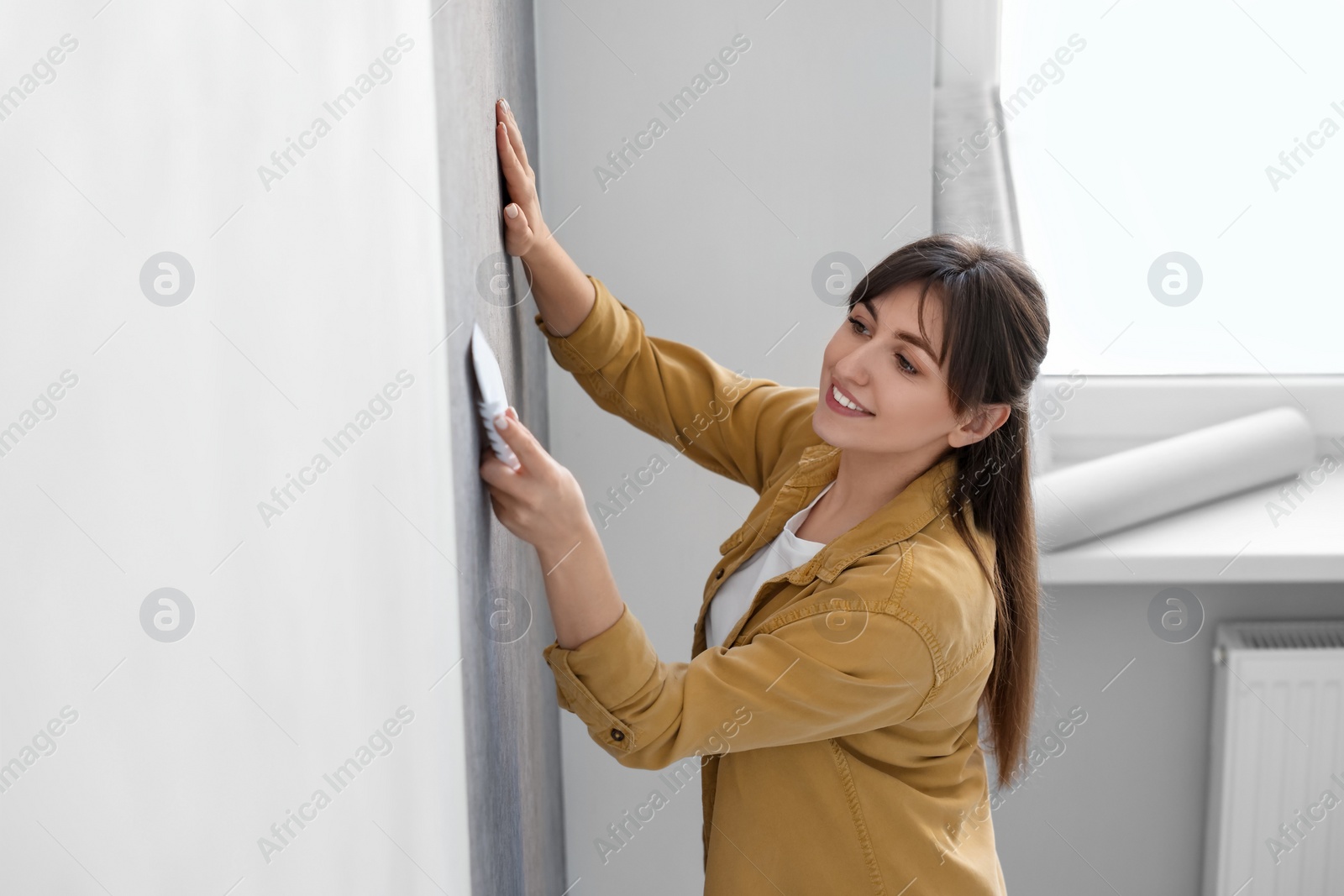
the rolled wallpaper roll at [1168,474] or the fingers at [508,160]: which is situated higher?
the rolled wallpaper roll at [1168,474]

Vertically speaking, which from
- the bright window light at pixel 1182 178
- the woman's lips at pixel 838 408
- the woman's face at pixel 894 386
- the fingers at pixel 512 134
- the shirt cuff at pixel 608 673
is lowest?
the shirt cuff at pixel 608 673

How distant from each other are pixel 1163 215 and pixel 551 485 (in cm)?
136

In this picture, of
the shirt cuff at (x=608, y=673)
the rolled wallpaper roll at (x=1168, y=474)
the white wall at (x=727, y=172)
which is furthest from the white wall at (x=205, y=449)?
the rolled wallpaper roll at (x=1168, y=474)

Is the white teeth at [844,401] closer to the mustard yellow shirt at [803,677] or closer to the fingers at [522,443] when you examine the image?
the mustard yellow shirt at [803,677]

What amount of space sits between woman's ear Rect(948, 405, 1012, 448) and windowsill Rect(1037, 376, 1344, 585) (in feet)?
2.05

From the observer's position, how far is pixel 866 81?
143 cm

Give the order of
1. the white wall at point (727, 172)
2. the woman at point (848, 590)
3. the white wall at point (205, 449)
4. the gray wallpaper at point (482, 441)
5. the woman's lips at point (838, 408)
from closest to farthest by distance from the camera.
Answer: the white wall at point (205, 449) → the gray wallpaper at point (482, 441) → the woman at point (848, 590) → the woman's lips at point (838, 408) → the white wall at point (727, 172)

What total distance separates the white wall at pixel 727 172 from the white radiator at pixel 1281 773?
799mm

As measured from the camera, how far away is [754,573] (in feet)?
3.69

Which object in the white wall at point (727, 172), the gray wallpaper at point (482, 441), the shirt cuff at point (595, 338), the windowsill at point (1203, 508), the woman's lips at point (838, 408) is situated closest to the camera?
the gray wallpaper at point (482, 441)

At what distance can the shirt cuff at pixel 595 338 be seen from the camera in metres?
1.12

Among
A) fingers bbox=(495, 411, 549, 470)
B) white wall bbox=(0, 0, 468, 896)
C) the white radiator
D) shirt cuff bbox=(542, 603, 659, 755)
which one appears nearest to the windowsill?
the white radiator

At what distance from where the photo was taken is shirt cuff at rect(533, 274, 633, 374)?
1.12m

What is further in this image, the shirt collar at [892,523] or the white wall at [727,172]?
the white wall at [727,172]
